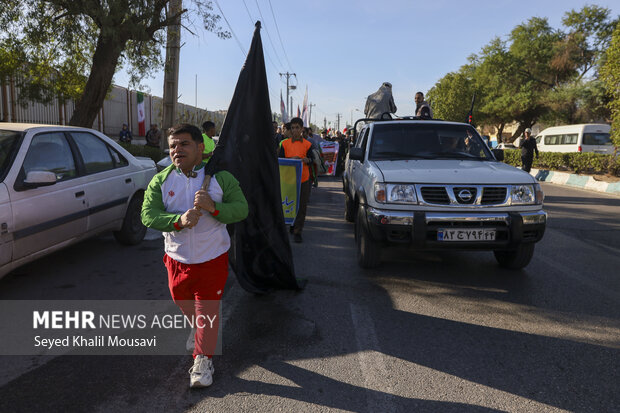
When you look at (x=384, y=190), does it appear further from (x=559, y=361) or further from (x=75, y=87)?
(x=75, y=87)

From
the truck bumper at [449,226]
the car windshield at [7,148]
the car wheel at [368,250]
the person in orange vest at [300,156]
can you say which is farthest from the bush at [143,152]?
the truck bumper at [449,226]

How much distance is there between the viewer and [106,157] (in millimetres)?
5805

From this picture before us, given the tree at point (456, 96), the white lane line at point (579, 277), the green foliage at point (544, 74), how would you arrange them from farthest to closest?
1. the tree at point (456, 96)
2. the green foliage at point (544, 74)
3. the white lane line at point (579, 277)

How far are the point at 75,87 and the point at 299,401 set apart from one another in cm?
1437

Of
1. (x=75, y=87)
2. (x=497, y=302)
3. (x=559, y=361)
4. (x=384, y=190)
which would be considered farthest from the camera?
(x=75, y=87)

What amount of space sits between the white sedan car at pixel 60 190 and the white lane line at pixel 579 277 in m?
5.47

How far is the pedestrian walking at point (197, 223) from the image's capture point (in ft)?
8.96

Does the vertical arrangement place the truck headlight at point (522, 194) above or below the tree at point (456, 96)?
below

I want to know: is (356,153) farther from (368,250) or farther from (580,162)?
(580,162)

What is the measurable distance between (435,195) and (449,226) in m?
0.35

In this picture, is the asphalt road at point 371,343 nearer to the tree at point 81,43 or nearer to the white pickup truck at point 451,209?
the white pickup truck at point 451,209

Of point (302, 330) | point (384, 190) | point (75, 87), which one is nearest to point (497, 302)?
point (384, 190)

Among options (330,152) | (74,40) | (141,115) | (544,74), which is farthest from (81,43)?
(544,74)

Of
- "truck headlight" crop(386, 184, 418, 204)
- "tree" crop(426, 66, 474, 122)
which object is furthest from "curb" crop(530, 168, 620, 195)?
"tree" crop(426, 66, 474, 122)
